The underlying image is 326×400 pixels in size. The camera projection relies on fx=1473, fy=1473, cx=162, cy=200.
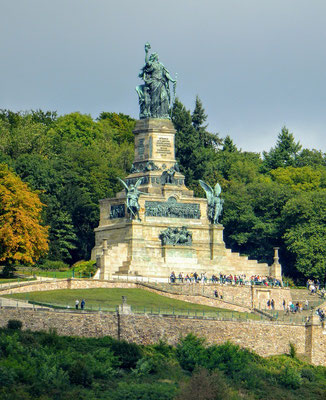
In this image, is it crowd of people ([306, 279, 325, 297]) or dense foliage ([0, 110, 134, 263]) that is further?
dense foliage ([0, 110, 134, 263])

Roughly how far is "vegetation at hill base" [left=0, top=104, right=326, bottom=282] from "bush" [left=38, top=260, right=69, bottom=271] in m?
1.41

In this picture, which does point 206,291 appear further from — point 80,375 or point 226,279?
point 80,375

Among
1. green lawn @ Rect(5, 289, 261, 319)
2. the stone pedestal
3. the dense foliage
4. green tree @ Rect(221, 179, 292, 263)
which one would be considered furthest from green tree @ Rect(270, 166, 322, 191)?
green lawn @ Rect(5, 289, 261, 319)

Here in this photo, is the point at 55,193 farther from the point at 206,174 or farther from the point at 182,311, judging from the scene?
the point at 182,311

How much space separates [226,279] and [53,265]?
13.4 metres

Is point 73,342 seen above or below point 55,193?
below

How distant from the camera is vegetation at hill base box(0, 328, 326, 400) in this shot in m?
68.6

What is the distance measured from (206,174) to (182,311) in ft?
125

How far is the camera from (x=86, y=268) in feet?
329

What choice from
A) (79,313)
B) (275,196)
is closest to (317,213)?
(275,196)

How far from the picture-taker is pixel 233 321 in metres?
85.2

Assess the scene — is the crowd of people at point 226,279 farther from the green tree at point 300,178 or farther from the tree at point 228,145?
the tree at point 228,145

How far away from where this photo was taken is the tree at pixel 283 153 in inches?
5443

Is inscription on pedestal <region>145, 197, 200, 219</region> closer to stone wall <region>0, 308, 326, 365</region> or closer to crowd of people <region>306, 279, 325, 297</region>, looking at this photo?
crowd of people <region>306, 279, 325, 297</region>
